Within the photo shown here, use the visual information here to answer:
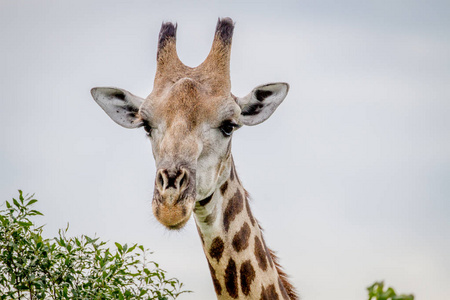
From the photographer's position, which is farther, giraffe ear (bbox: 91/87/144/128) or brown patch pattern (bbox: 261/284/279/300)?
giraffe ear (bbox: 91/87/144/128)

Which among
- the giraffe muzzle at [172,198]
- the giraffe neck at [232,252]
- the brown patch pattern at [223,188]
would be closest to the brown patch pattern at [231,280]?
the giraffe neck at [232,252]

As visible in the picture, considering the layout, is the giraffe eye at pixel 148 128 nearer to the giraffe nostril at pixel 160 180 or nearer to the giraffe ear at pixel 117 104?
the giraffe ear at pixel 117 104

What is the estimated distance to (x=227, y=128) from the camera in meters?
7.68

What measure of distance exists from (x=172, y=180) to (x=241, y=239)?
1.68 meters

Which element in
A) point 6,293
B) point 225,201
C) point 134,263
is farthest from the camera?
point 225,201

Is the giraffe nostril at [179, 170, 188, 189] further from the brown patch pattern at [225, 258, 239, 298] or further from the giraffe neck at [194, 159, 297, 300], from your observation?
the brown patch pattern at [225, 258, 239, 298]

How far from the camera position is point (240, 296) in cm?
754

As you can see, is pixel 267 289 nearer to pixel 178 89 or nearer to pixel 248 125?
pixel 248 125

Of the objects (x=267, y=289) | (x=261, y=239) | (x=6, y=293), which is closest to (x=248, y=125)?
(x=261, y=239)

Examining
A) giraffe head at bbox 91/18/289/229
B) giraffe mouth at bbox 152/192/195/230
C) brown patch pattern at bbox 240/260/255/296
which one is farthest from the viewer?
brown patch pattern at bbox 240/260/255/296

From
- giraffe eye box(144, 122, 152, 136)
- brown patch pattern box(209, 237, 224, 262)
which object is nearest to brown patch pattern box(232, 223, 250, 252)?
brown patch pattern box(209, 237, 224, 262)

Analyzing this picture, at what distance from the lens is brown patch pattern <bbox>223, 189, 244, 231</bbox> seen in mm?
7789

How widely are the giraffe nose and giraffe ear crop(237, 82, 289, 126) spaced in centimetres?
194

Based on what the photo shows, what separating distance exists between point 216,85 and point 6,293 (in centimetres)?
349
